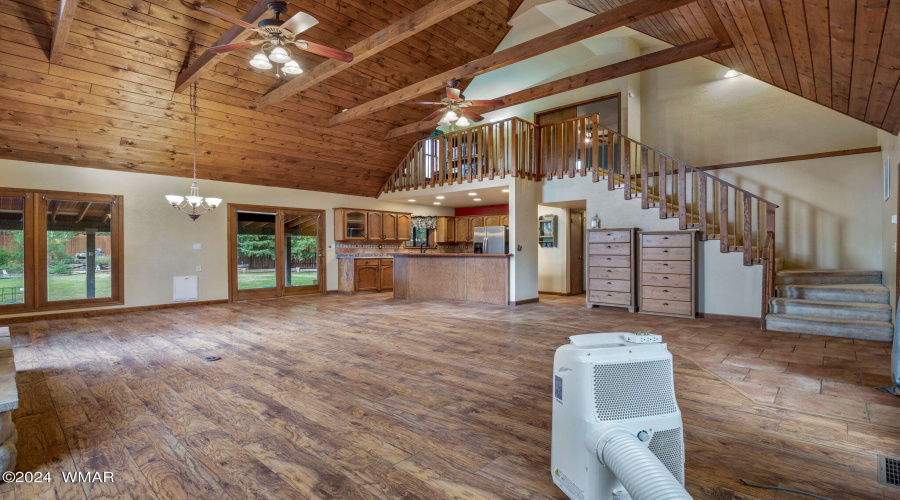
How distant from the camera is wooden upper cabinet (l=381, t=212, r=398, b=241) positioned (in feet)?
34.6

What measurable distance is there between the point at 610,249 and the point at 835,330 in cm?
287

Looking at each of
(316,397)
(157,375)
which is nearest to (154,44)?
(157,375)

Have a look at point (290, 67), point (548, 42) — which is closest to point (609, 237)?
point (548, 42)

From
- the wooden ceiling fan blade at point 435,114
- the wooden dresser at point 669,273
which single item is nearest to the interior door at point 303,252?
the wooden ceiling fan blade at point 435,114

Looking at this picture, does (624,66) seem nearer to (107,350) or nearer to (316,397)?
(316,397)

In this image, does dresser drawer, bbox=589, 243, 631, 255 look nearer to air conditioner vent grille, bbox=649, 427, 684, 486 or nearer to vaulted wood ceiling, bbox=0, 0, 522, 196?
vaulted wood ceiling, bbox=0, 0, 522, 196

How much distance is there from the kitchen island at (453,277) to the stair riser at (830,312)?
384 centimetres

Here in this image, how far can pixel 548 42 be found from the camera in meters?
5.05

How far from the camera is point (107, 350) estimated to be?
14.1ft

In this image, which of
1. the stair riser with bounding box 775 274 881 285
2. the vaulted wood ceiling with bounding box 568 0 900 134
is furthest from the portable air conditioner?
the stair riser with bounding box 775 274 881 285

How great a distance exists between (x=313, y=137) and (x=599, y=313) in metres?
6.02

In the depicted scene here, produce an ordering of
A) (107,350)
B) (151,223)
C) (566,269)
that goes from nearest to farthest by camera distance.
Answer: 1. (107,350)
2. (151,223)
3. (566,269)

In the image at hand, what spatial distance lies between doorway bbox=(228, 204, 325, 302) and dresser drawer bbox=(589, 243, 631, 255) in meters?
6.02

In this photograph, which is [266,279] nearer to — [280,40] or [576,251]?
[280,40]
